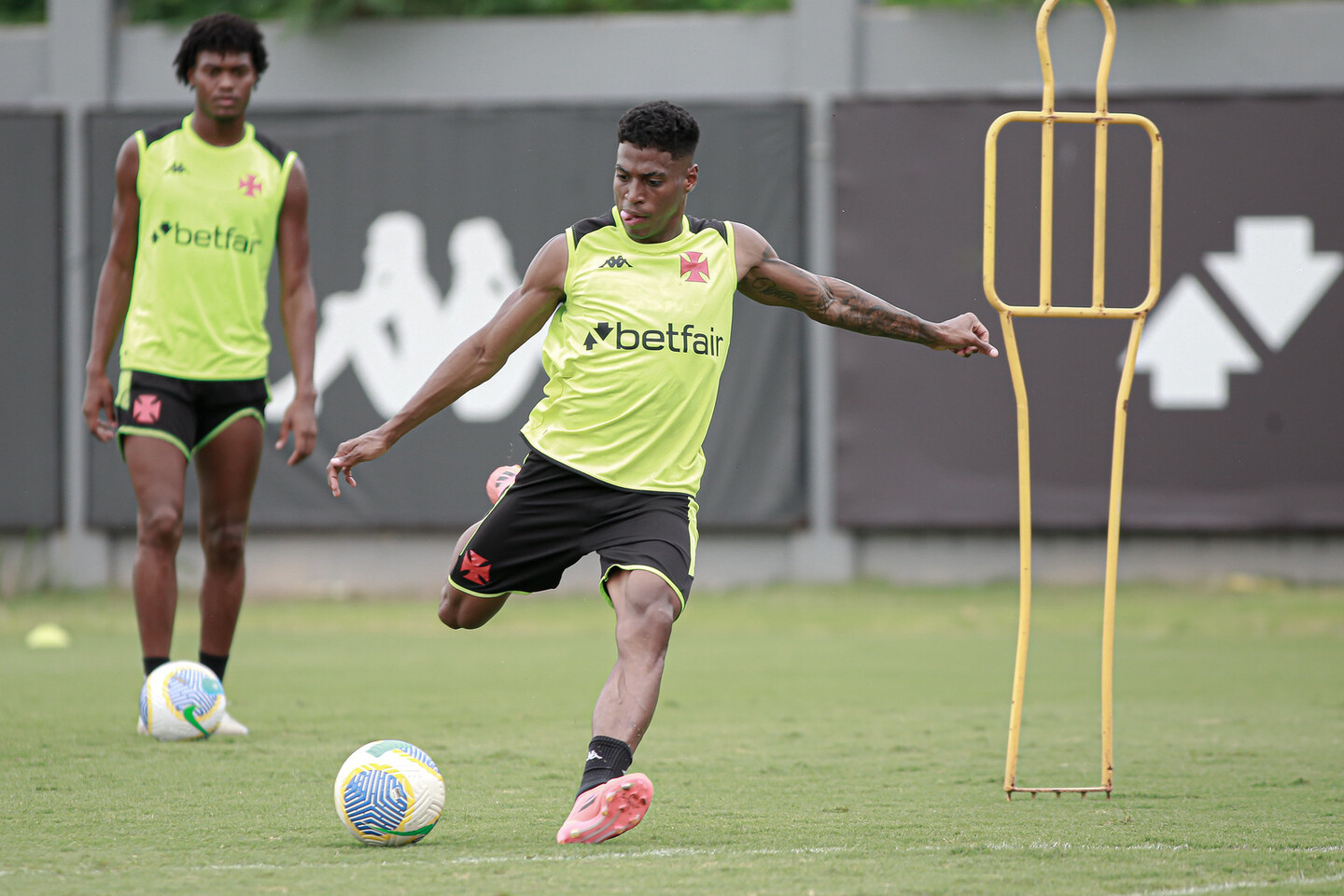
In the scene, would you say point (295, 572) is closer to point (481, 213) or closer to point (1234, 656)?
point (481, 213)

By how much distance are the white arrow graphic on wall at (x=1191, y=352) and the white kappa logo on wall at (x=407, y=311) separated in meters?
5.30

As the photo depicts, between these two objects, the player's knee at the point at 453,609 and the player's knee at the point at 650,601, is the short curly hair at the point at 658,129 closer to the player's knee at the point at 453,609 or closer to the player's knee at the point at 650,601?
the player's knee at the point at 650,601

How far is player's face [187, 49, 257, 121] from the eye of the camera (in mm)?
6391

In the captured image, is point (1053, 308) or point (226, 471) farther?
point (226, 471)

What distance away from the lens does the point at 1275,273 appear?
13.3 m

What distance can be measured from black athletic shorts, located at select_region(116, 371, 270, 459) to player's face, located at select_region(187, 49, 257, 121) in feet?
3.59

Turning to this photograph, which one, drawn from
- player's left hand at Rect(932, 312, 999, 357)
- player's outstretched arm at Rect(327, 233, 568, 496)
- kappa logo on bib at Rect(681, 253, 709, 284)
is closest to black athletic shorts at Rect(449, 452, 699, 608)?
player's outstretched arm at Rect(327, 233, 568, 496)

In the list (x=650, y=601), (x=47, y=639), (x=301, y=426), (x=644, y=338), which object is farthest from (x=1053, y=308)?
(x=47, y=639)

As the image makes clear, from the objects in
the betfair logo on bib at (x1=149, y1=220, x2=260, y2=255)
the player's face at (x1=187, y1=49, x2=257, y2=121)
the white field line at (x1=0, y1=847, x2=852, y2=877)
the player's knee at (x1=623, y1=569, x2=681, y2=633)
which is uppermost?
the player's face at (x1=187, y1=49, x2=257, y2=121)

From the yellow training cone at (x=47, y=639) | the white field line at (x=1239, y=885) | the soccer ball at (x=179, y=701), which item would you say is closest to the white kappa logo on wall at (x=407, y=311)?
the yellow training cone at (x=47, y=639)

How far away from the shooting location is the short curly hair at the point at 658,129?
4641 millimetres

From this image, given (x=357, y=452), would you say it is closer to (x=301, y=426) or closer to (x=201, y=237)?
(x=301, y=426)

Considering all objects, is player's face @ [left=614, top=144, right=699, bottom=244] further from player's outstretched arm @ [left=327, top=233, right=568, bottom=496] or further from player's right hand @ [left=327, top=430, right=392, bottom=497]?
player's right hand @ [left=327, top=430, right=392, bottom=497]

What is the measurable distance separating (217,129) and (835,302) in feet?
9.55
